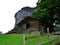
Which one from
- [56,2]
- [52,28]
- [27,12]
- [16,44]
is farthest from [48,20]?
[16,44]

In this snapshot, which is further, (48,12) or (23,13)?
(23,13)

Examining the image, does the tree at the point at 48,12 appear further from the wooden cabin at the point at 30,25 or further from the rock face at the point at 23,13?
the rock face at the point at 23,13

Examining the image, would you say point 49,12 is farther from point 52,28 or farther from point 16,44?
point 16,44

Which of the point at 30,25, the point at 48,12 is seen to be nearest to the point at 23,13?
the point at 30,25

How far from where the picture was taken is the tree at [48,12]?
3678cm

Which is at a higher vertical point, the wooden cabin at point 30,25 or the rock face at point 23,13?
the rock face at point 23,13

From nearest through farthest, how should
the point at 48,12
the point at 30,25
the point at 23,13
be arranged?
the point at 48,12 → the point at 30,25 → the point at 23,13

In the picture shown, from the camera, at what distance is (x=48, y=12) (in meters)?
37.7

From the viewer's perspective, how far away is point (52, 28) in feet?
133

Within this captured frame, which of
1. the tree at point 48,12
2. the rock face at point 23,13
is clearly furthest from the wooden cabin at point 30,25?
the rock face at point 23,13

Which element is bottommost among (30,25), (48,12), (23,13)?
(30,25)

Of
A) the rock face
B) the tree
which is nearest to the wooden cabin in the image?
the tree

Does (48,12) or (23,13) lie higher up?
(23,13)

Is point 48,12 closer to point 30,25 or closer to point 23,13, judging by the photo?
point 30,25
